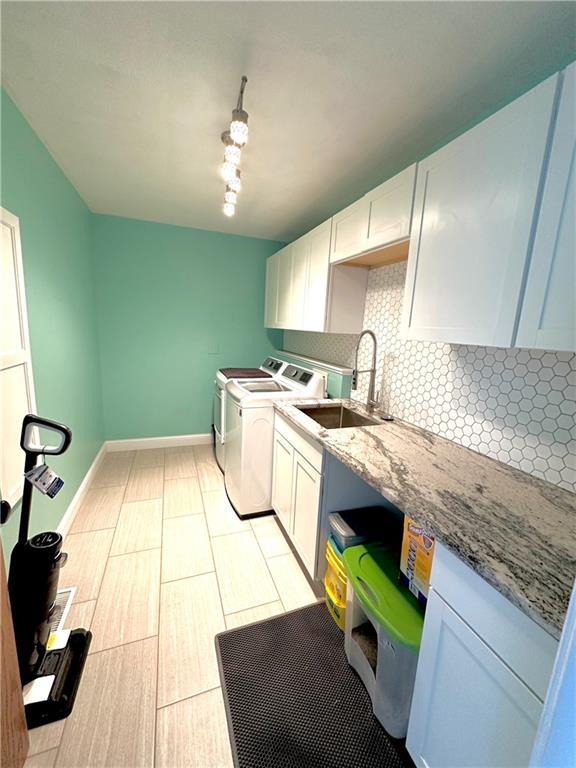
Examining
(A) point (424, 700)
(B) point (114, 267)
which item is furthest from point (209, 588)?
(B) point (114, 267)

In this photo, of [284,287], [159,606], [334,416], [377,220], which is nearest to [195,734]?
[159,606]

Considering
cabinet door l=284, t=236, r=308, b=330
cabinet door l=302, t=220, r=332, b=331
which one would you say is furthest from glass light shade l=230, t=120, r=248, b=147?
cabinet door l=284, t=236, r=308, b=330

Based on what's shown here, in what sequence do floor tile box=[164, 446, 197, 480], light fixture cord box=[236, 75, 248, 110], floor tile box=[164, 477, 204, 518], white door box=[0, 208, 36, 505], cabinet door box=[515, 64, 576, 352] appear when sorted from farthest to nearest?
floor tile box=[164, 446, 197, 480] < floor tile box=[164, 477, 204, 518] < white door box=[0, 208, 36, 505] < light fixture cord box=[236, 75, 248, 110] < cabinet door box=[515, 64, 576, 352]

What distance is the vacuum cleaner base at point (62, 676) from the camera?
1056mm

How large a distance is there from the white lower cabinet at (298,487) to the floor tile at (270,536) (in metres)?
0.11

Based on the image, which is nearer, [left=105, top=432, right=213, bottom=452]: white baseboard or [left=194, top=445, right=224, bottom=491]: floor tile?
[left=194, top=445, right=224, bottom=491]: floor tile

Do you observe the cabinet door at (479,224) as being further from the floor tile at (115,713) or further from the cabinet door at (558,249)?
the floor tile at (115,713)

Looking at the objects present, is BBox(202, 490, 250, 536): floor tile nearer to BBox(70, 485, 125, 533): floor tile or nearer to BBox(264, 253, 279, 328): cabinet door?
BBox(70, 485, 125, 533): floor tile

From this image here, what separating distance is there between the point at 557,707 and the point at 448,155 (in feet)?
5.05

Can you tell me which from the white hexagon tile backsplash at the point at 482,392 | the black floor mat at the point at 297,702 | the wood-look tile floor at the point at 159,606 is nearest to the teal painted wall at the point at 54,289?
the wood-look tile floor at the point at 159,606

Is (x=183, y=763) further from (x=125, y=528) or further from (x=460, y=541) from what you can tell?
(x=125, y=528)

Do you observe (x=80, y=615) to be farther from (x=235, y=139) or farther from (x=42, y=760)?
(x=235, y=139)

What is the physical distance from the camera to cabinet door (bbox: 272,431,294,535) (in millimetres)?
1898

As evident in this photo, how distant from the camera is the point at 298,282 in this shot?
98.7 inches
